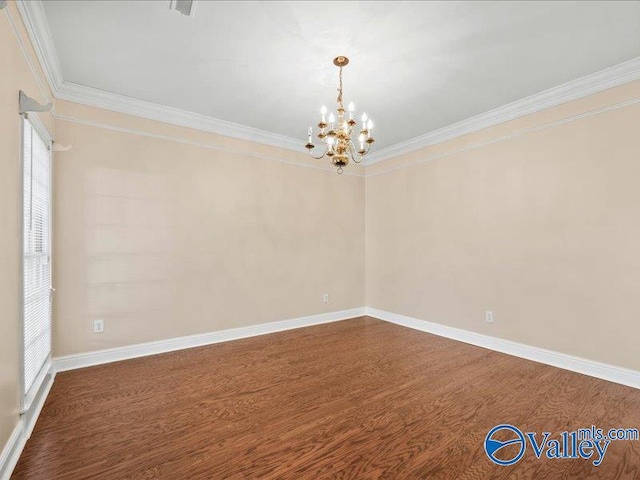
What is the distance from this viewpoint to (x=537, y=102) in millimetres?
3328

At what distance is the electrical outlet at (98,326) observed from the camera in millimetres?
3229

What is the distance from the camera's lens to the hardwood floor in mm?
1770

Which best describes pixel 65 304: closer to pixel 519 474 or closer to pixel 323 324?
pixel 323 324

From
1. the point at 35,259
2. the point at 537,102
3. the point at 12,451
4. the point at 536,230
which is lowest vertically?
the point at 12,451

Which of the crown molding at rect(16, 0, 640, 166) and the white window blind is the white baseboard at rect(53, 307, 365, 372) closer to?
the white window blind

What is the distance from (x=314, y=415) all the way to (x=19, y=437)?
187 cm

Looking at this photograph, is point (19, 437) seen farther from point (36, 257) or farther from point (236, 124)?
point (236, 124)

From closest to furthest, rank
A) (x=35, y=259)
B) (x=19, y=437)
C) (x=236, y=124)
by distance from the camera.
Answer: (x=19, y=437)
(x=35, y=259)
(x=236, y=124)

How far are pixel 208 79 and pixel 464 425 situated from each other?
367 cm

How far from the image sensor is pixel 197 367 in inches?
125

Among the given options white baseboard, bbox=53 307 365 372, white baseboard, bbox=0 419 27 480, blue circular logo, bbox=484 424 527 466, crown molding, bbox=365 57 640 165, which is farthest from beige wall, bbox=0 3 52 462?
crown molding, bbox=365 57 640 165

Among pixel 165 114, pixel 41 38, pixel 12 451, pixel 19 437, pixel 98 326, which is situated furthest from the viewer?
pixel 165 114

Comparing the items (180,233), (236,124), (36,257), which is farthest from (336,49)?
(36,257)

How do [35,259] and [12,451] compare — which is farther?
[35,259]
